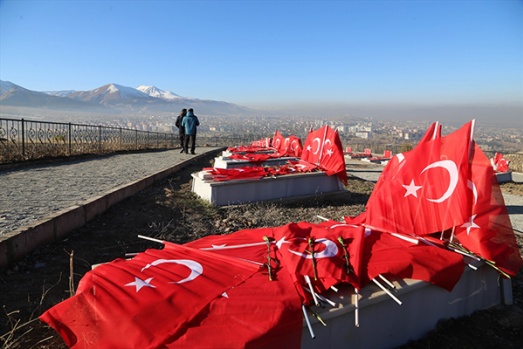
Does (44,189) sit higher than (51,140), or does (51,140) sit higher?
(51,140)

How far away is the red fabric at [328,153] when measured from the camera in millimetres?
8531

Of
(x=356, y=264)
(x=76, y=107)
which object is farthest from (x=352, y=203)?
(x=76, y=107)

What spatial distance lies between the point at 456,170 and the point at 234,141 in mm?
43063

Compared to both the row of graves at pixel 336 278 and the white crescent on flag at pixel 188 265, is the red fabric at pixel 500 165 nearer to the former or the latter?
the row of graves at pixel 336 278

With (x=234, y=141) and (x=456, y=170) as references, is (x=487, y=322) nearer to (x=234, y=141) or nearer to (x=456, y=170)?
(x=456, y=170)

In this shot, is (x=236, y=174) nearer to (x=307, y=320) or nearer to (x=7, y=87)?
(x=307, y=320)

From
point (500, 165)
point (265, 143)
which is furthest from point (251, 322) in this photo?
point (265, 143)

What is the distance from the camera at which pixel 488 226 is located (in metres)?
3.20

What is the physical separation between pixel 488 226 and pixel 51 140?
1489 cm

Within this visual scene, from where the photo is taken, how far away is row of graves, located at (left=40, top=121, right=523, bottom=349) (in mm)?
2055

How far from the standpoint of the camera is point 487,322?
10.1 ft

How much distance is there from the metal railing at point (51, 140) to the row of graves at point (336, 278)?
10.2 m

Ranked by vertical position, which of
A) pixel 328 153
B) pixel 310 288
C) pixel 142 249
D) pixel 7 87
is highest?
pixel 7 87

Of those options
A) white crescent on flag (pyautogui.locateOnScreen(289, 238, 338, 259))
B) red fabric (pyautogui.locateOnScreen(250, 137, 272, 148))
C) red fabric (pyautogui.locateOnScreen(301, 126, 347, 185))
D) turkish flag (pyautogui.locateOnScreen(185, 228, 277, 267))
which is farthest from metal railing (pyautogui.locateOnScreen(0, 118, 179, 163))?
white crescent on flag (pyautogui.locateOnScreen(289, 238, 338, 259))
